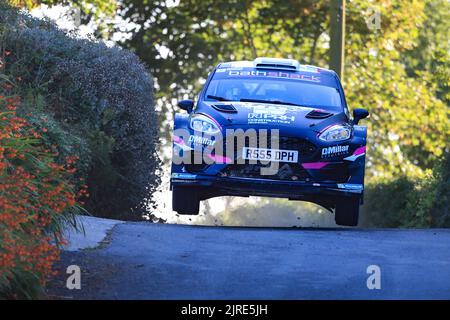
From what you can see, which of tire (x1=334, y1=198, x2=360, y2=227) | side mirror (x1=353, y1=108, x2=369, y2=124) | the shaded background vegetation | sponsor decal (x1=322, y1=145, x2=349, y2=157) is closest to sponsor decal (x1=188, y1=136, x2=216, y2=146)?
sponsor decal (x1=322, y1=145, x2=349, y2=157)

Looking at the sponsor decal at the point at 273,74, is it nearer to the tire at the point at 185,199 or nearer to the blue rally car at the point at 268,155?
the blue rally car at the point at 268,155

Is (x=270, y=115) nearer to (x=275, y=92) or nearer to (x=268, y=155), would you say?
(x=268, y=155)

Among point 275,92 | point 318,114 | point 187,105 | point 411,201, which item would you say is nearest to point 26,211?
point 318,114

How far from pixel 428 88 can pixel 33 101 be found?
26.8m

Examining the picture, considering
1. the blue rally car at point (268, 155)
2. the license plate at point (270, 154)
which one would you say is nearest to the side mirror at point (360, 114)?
the blue rally car at point (268, 155)

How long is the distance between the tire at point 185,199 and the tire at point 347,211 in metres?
1.66

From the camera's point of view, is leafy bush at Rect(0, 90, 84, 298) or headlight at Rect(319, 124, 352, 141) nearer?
leafy bush at Rect(0, 90, 84, 298)

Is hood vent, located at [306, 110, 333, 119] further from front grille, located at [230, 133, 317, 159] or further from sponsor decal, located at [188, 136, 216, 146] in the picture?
sponsor decal, located at [188, 136, 216, 146]

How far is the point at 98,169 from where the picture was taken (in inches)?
640

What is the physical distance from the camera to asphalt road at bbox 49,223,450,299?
9.48 meters

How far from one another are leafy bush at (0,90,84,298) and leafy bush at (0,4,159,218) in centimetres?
389

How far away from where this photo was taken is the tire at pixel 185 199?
14812 millimetres

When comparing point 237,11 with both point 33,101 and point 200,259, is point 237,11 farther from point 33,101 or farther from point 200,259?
point 200,259
